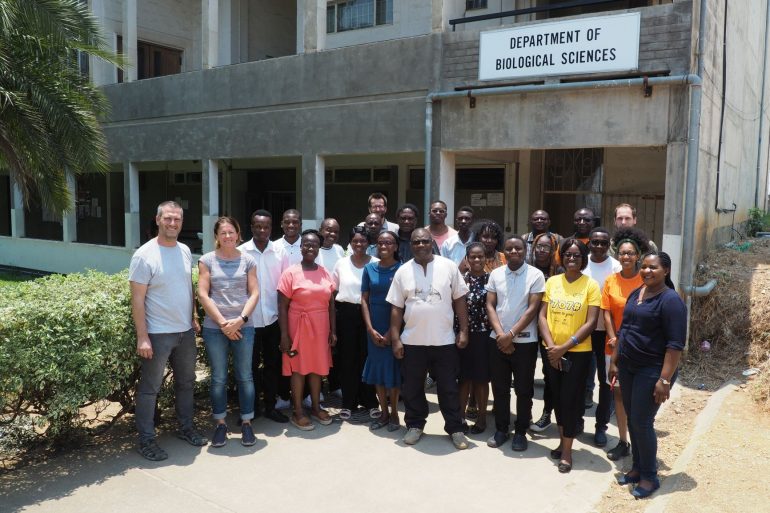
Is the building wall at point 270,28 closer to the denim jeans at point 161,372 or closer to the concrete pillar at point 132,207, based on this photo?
the concrete pillar at point 132,207

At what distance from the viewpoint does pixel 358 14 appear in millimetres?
12992

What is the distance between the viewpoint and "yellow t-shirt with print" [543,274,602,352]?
177 inches

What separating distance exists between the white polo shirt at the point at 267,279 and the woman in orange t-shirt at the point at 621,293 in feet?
8.96

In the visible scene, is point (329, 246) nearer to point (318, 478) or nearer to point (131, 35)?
point (318, 478)

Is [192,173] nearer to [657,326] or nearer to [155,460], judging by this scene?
[155,460]

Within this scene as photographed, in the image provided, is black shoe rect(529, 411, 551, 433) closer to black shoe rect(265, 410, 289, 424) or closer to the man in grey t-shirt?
black shoe rect(265, 410, 289, 424)

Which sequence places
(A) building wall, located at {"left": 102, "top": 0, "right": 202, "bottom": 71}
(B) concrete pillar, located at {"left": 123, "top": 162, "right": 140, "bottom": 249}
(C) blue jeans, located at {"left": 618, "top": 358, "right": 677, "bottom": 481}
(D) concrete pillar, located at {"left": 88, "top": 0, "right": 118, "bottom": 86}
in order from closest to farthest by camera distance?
(C) blue jeans, located at {"left": 618, "top": 358, "right": 677, "bottom": 481}
(B) concrete pillar, located at {"left": 123, "top": 162, "right": 140, "bottom": 249}
(D) concrete pillar, located at {"left": 88, "top": 0, "right": 118, "bottom": 86}
(A) building wall, located at {"left": 102, "top": 0, "right": 202, "bottom": 71}

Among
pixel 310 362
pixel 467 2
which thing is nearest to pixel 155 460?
pixel 310 362

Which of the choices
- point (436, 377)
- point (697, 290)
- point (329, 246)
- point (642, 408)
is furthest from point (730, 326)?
point (329, 246)

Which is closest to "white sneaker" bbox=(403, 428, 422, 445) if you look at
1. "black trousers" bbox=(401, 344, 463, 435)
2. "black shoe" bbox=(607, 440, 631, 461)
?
"black trousers" bbox=(401, 344, 463, 435)

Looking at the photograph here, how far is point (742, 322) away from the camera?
7.53 meters

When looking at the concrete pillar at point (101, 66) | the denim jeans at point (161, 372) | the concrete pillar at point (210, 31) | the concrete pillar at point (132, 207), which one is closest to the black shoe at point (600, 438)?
the denim jeans at point (161, 372)

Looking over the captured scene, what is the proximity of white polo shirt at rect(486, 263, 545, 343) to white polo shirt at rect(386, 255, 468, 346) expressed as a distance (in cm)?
30

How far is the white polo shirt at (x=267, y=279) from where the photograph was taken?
17.4 ft
